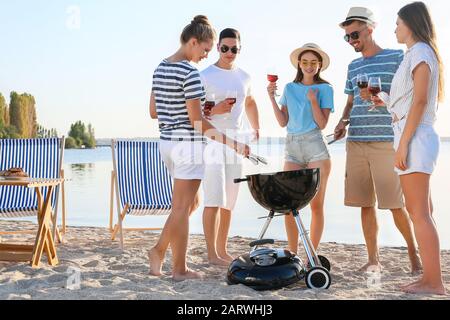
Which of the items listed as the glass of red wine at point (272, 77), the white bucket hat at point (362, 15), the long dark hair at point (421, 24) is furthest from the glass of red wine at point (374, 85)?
the glass of red wine at point (272, 77)

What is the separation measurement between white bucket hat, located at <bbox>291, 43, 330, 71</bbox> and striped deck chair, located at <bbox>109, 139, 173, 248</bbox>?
2.06 metres

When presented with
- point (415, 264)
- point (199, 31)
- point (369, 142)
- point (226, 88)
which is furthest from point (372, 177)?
point (199, 31)

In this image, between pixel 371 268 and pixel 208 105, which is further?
pixel 371 268

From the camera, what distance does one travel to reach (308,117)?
15.2ft

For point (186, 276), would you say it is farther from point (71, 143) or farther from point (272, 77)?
point (71, 143)

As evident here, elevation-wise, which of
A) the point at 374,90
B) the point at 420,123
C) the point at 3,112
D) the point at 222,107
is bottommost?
the point at 420,123

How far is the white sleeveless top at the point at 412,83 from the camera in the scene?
12.2 ft

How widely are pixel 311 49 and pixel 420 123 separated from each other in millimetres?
1204

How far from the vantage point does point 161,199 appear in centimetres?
620

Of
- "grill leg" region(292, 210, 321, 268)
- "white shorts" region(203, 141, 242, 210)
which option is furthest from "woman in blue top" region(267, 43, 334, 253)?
"grill leg" region(292, 210, 321, 268)
